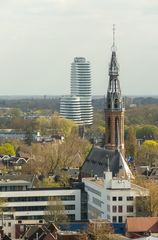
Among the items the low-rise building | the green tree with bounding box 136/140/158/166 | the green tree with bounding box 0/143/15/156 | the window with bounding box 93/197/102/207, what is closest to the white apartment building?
the low-rise building

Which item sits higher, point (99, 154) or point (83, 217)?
point (99, 154)

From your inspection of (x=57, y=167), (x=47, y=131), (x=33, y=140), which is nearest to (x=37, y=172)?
(x=57, y=167)

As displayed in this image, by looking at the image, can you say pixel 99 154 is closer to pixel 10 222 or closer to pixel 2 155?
pixel 10 222

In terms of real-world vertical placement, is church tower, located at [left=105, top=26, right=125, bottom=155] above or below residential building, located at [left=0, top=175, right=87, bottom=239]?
above

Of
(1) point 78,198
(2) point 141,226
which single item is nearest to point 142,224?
(2) point 141,226

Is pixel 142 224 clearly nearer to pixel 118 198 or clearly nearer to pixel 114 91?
pixel 118 198

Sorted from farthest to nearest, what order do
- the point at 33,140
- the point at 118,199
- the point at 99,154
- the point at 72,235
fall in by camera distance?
1. the point at 33,140
2. the point at 99,154
3. the point at 118,199
4. the point at 72,235

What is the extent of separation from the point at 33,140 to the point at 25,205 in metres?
80.4

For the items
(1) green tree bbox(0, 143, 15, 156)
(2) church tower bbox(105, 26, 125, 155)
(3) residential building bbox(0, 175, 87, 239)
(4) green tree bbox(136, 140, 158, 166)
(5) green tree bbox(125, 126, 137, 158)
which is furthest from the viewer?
(1) green tree bbox(0, 143, 15, 156)

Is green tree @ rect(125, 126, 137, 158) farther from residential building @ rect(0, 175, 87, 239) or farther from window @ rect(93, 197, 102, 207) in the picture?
window @ rect(93, 197, 102, 207)

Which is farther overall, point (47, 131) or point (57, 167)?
point (47, 131)

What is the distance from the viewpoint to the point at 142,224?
61.9 metres

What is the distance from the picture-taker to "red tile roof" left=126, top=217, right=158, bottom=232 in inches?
2419

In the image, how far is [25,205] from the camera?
76000mm
